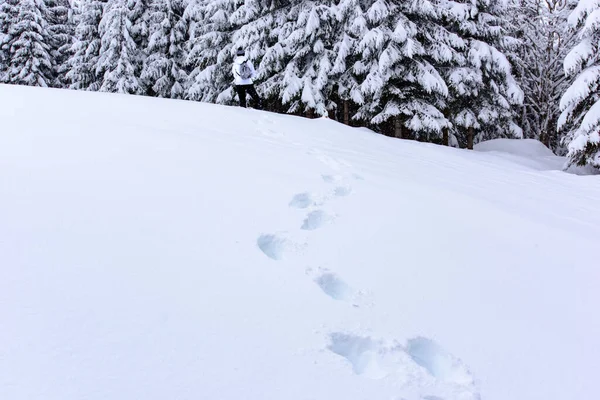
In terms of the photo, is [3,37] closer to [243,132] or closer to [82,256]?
[243,132]

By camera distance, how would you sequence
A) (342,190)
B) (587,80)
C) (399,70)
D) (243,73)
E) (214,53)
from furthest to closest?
(214,53) < (399,70) < (243,73) < (587,80) < (342,190)

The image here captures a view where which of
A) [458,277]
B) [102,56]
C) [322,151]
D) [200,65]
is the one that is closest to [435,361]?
[458,277]

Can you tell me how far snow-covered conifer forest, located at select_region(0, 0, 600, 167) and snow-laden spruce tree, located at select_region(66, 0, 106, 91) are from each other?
0.40 ft

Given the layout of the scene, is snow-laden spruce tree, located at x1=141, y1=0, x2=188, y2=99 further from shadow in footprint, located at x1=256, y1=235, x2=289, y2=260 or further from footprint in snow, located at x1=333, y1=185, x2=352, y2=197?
shadow in footprint, located at x1=256, y1=235, x2=289, y2=260

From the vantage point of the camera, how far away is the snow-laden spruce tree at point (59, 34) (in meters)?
22.3

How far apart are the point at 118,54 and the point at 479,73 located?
46.7ft

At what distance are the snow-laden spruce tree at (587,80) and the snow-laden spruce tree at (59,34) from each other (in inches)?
870

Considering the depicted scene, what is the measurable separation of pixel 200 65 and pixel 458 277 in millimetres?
15239

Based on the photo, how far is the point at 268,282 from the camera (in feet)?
8.16

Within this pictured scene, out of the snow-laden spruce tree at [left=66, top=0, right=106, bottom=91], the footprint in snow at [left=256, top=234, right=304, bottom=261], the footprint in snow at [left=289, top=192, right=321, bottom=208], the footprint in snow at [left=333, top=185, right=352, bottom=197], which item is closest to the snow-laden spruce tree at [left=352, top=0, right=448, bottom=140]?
the footprint in snow at [left=333, top=185, right=352, bottom=197]

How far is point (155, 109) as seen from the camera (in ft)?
25.0

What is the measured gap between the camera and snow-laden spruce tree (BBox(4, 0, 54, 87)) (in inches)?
794

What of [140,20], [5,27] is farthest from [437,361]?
[5,27]

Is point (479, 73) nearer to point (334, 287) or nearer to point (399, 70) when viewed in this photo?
point (399, 70)
